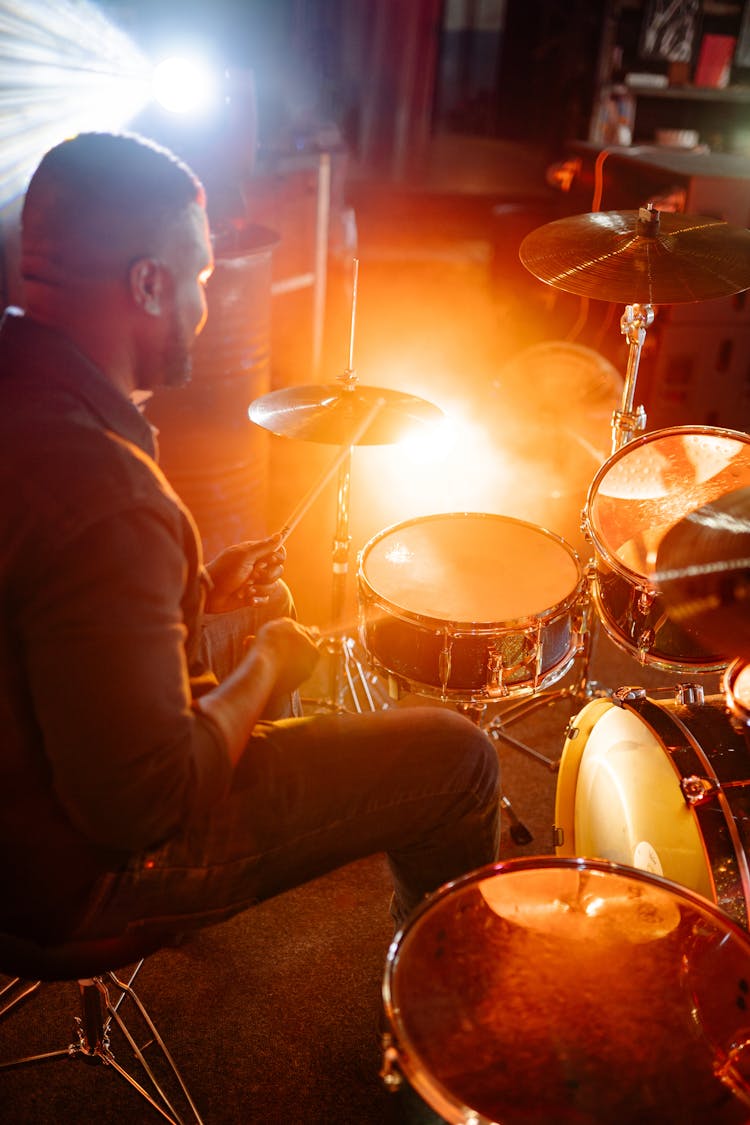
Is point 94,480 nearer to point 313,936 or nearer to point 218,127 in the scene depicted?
point 313,936

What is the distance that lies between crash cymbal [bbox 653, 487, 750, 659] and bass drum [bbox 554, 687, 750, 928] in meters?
0.40

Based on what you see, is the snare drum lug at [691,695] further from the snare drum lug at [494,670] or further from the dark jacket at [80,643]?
the dark jacket at [80,643]

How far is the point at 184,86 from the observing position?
368cm

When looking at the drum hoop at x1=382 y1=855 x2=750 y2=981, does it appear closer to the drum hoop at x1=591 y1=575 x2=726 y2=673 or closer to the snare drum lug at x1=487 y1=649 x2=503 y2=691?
the snare drum lug at x1=487 y1=649 x2=503 y2=691

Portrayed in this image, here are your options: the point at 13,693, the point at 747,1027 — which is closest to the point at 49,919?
the point at 13,693

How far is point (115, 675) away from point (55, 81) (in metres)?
3.48

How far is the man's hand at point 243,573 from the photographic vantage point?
1871mm

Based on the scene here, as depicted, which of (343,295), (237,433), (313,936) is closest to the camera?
(313,936)

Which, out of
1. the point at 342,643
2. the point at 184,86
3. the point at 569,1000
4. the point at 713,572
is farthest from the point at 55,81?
the point at 569,1000

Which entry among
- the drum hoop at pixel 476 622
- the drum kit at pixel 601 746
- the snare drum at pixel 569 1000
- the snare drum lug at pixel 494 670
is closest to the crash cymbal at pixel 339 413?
the drum kit at pixel 601 746

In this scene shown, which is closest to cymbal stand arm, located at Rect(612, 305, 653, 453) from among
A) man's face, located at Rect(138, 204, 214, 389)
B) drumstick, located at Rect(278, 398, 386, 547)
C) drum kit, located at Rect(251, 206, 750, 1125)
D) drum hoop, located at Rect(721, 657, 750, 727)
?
drum kit, located at Rect(251, 206, 750, 1125)

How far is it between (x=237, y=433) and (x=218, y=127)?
1.23 meters

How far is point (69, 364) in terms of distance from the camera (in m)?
1.29

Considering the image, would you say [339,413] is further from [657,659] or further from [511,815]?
[511,815]
